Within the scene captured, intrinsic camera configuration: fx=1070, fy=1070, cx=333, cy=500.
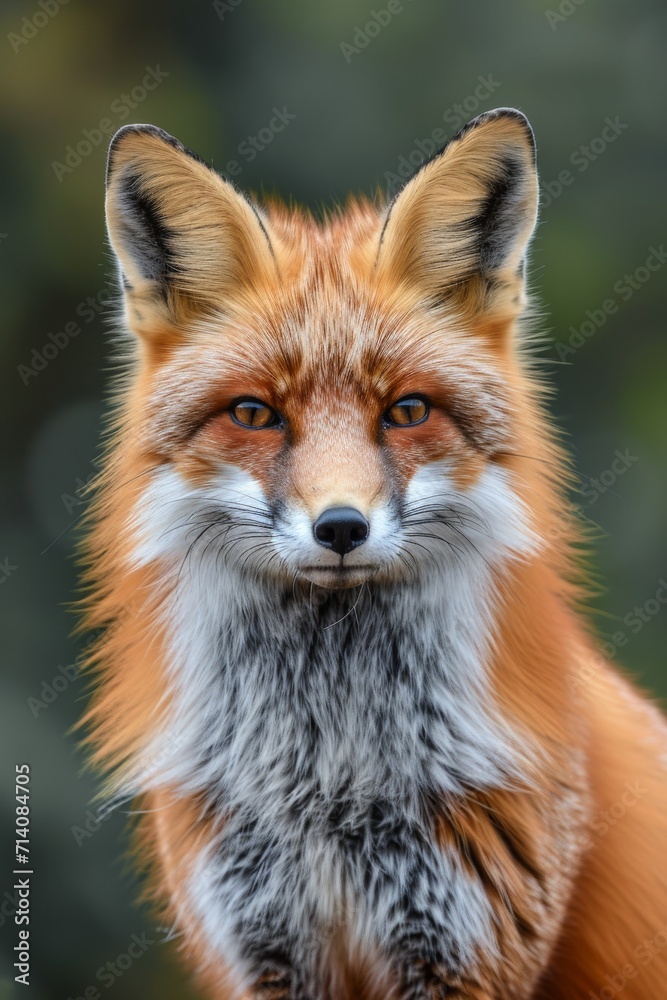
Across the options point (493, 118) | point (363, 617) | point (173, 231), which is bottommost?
point (363, 617)

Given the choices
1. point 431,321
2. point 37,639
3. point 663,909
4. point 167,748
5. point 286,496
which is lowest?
point 37,639

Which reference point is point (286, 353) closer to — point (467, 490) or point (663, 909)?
point (467, 490)

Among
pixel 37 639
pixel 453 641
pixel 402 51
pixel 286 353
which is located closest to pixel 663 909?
pixel 453 641

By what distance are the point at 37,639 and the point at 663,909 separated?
3.33 m

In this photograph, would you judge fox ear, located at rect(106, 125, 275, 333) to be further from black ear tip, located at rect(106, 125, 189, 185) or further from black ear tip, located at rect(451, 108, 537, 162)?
black ear tip, located at rect(451, 108, 537, 162)

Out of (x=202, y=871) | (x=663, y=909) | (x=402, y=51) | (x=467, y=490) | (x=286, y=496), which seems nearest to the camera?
(x=286, y=496)

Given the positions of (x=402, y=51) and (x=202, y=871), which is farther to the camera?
(x=402, y=51)

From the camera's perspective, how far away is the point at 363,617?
232cm

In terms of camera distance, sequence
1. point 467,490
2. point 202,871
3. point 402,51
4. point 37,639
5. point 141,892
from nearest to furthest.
Result: point 467,490 < point 202,871 < point 141,892 < point 37,639 < point 402,51

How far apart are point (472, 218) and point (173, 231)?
650 millimetres

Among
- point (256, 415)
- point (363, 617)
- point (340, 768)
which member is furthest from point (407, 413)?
point (340, 768)

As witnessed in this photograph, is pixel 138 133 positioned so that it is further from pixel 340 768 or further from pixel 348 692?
pixel 340 768

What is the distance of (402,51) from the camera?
221 inches

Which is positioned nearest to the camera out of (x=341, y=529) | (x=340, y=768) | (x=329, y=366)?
(x=341, y=529)
